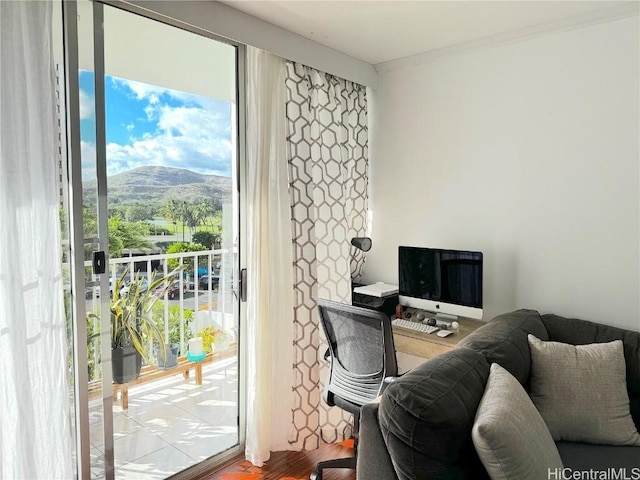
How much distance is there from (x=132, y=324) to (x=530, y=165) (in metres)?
2.35

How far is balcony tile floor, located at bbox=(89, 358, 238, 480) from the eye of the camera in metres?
→ 2.28

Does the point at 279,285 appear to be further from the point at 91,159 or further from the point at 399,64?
the point at 399,64

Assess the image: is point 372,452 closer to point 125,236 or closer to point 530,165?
point 125,236

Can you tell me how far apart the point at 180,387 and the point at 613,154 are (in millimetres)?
2645

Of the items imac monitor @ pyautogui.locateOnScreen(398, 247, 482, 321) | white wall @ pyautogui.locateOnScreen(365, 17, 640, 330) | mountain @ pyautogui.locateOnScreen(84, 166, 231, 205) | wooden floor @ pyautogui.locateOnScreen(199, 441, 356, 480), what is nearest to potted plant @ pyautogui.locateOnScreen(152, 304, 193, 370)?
mountain @ pyautogui.locateOnScreen(84, 166, 231, 205)

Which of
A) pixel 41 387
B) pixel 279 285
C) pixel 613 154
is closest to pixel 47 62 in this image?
pixel 41 387

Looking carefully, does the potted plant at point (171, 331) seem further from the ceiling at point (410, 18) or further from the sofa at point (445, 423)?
the ceiling at point (410, 18)

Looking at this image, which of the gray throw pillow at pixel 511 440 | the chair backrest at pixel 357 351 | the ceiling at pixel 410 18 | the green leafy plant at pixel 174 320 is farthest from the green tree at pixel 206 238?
the gray throw pillow at pixel 511 440

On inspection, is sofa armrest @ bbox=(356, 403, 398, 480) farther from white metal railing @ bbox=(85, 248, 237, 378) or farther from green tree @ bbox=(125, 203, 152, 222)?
green tree @ bbox=(125, 203, 152, 222)

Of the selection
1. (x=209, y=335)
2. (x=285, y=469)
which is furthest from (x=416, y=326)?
(x=209, y=335)

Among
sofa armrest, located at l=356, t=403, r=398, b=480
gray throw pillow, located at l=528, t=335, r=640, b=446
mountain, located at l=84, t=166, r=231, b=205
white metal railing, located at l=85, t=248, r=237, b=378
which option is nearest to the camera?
sofa armrest, located at l=356, t=403, r=398, b=480

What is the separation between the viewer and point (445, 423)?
1450mm

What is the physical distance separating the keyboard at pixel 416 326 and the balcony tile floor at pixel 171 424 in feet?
3.41

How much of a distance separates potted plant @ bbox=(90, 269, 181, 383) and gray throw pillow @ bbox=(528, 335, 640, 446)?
1849 mm
